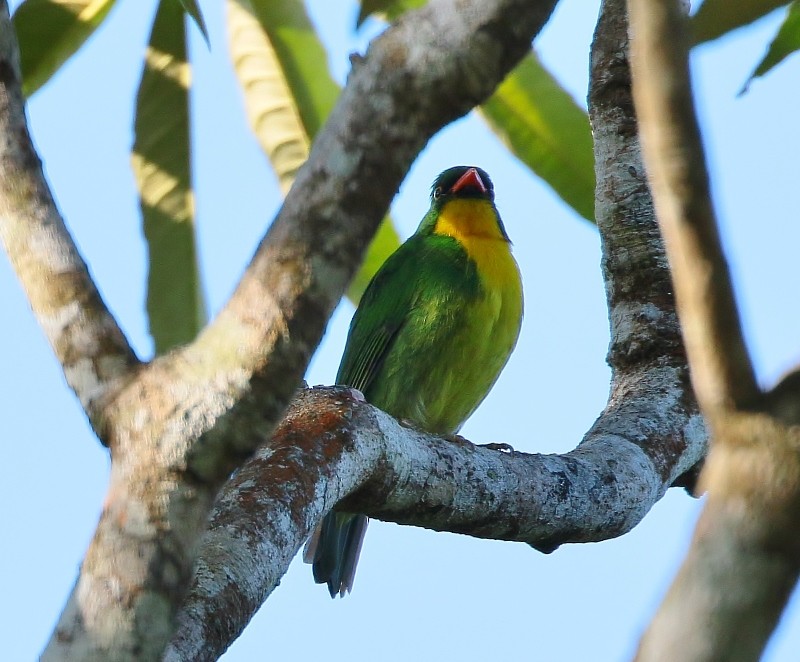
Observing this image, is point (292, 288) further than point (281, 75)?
No

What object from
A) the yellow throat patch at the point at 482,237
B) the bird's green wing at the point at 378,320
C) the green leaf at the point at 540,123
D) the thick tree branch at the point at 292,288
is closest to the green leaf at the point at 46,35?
the green leaf at the point at 540,123

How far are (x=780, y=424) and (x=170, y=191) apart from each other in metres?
2.52

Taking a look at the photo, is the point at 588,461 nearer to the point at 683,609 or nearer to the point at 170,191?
the point at 170,191

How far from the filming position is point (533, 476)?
2656 mm

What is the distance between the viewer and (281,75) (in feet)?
→ 11.4

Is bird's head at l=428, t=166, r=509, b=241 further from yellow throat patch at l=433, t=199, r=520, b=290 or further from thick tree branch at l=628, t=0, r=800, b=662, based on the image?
thick tree branch at l=628, t=0, r=800, b=662

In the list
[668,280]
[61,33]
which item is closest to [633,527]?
[668,280]

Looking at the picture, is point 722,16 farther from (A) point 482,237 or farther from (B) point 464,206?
(B) point 464,206

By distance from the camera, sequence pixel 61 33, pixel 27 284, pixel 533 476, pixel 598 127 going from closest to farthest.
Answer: pixel 27 284 < pixel 533 476 < pixel 61 33 < pixel 598 127

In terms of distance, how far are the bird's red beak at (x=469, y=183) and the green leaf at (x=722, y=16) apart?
3015mm

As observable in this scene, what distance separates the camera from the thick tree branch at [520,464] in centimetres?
201

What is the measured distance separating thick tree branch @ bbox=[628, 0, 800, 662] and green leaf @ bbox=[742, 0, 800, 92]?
4.85 feet

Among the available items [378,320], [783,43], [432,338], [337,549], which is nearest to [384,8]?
[783,43]

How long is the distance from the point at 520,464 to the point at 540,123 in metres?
1.26
